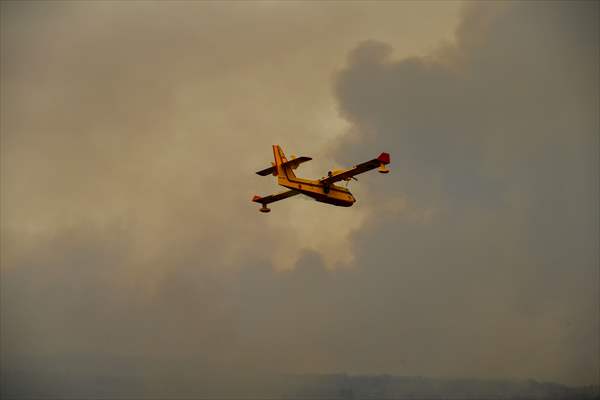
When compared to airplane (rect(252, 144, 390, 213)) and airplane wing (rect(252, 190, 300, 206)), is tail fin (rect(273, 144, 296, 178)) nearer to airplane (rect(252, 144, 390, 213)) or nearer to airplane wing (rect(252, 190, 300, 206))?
airplane (rect(252, 144, 390, 213))

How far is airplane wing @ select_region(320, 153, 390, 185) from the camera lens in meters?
87.4

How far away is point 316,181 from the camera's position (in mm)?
93250

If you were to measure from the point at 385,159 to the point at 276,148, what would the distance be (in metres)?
14.7

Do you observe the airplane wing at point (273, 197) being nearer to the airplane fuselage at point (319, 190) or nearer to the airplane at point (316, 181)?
the airplane at point (316, 181)

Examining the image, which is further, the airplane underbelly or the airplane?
the airplane underbelly

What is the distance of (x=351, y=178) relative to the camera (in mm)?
92125

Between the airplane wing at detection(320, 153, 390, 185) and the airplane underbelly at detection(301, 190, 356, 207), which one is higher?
the airplane wing at detection(320, 153, 390, 185)

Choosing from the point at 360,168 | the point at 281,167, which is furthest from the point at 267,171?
the point at 360,168

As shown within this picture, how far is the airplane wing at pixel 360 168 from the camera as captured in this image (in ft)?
287

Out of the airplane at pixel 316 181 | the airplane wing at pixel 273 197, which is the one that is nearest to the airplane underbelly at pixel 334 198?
the airplane at pixel 316 181

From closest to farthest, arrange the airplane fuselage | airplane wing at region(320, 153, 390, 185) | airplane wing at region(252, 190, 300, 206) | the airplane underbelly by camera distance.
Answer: airplane wing at region(320, 153, 390, 185) < the airplane fuselage < the airplane underbelly < airplane wing at region(252, 190, 300, 206)

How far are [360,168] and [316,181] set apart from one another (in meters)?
6.96

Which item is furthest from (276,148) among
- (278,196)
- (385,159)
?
(385,159)

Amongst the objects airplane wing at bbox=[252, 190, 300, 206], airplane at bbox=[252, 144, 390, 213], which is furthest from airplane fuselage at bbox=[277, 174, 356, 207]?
airplane wing at bbox=[252, 190, 300, 206]
